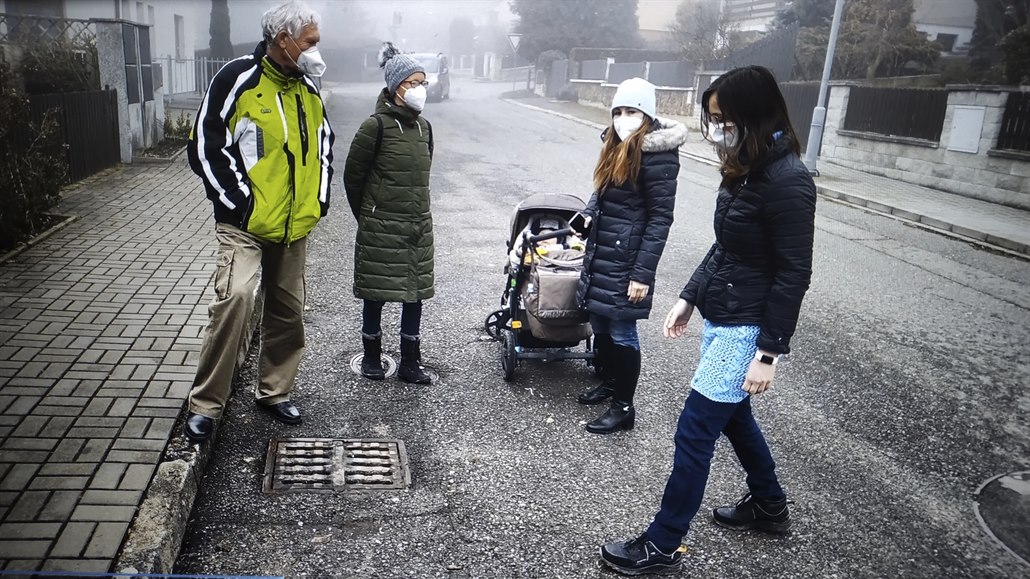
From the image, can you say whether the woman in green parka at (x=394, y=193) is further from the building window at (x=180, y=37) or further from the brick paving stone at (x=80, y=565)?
the building window at (x=180, y=37)

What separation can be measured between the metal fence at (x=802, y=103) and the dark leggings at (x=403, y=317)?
18.5 m

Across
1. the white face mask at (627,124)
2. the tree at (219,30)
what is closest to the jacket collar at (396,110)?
Result: the white face mask at (627,124)

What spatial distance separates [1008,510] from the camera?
4.01 meters

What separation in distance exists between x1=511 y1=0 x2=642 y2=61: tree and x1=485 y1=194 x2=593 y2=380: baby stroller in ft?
144

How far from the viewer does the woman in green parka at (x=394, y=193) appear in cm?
465

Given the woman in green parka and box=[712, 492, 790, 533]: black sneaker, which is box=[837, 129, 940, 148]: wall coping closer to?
the woman in green parka

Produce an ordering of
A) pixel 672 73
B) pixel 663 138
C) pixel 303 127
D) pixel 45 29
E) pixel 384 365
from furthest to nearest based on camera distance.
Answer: pixel 672 73 < pixel 45 29 < pixel 384 365 < pixel 663 138 < pixel 303 127

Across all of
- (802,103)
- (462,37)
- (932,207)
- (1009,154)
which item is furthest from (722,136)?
(462,37)

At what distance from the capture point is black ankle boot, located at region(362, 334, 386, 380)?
5.15 metres

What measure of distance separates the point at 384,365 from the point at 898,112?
621 inches

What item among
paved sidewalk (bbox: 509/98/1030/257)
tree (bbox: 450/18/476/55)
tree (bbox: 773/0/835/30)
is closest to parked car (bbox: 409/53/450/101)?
tree (bbox: 773/0/835/30)

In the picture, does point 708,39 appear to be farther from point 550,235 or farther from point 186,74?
point 550,235

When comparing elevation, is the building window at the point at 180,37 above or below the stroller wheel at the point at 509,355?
above

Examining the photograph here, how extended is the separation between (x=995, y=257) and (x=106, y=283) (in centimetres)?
1032
